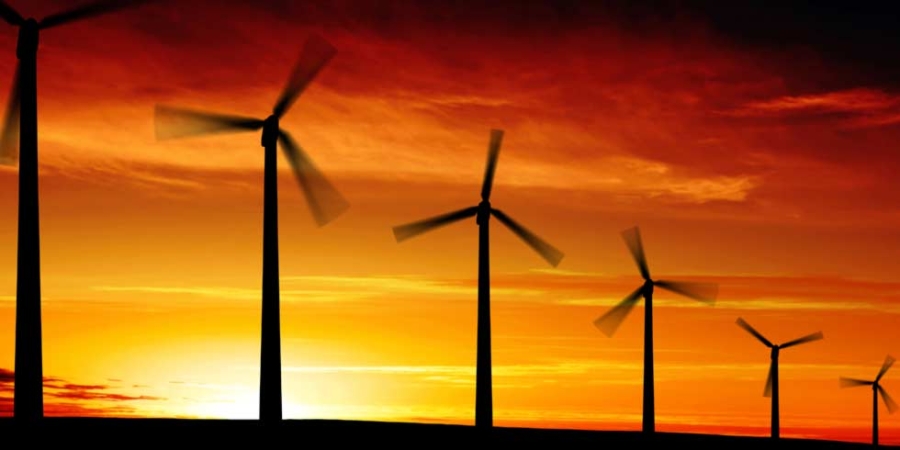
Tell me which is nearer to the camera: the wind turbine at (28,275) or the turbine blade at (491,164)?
the wind turbine at (28,275)

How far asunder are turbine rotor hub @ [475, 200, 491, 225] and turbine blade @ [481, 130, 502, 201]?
2.86ft

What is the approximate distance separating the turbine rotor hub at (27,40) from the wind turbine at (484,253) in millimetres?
32884

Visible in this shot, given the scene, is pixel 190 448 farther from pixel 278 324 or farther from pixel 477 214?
pixel 477 214

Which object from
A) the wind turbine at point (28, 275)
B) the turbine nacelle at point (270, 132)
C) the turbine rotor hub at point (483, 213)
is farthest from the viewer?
the turbine rotor hub at point (483, 213)

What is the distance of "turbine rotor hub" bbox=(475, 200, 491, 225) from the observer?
9375 centimetres

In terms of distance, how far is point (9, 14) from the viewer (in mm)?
63969

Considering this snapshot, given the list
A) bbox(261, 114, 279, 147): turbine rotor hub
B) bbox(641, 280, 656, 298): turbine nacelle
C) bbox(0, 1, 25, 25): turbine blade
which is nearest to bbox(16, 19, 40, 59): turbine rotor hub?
bbox(0, 1, 25, 25): turbine blade

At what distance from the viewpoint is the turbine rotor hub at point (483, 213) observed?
9375 cm

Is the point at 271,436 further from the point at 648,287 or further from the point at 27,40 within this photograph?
the point at 648,287

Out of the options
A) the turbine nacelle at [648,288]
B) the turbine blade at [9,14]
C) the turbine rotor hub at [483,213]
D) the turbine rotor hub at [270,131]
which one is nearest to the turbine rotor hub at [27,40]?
the turbine blade at [9,14]

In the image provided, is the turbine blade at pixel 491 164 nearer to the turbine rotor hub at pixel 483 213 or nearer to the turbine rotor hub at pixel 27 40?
the turbine rotor hub at pixel 483 213

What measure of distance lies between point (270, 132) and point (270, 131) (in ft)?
0.27

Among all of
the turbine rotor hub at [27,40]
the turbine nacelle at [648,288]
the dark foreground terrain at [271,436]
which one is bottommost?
the dark foreground terrain at [271,436]

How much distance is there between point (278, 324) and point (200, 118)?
1141 centimetres
